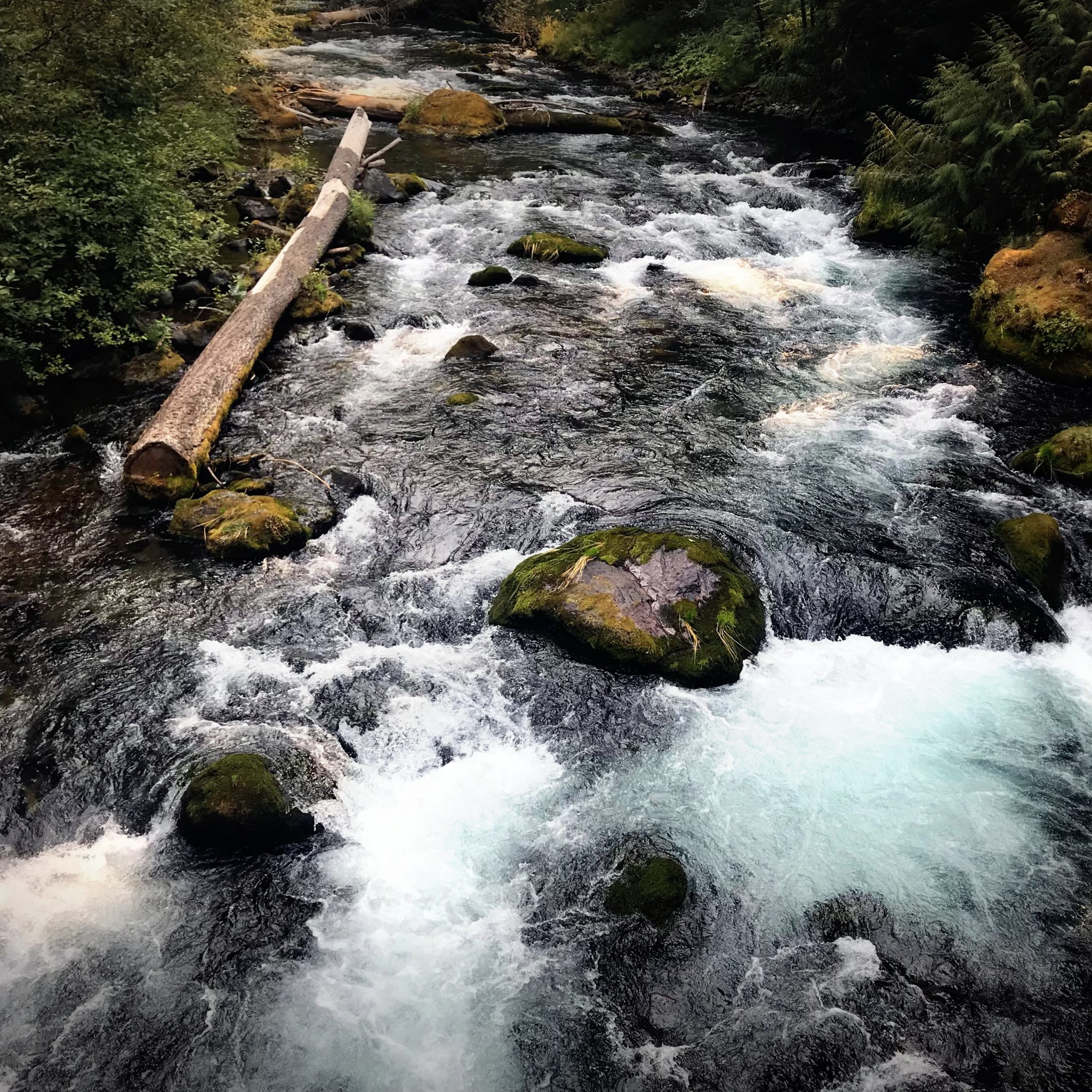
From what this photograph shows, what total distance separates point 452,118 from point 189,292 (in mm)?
13011

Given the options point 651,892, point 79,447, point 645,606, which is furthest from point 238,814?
point 79,447

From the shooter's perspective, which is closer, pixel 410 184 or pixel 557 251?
pixel 557 251

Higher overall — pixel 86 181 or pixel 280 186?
pixel 86 181

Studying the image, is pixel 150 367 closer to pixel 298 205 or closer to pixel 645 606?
pixel 298 205

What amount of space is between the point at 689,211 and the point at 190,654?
47.1ft

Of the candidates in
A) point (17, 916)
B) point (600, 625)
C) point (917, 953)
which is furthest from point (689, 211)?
point (17, 916)

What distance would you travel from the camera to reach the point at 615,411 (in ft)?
35.4

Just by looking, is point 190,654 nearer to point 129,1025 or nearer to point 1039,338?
point 129,1025

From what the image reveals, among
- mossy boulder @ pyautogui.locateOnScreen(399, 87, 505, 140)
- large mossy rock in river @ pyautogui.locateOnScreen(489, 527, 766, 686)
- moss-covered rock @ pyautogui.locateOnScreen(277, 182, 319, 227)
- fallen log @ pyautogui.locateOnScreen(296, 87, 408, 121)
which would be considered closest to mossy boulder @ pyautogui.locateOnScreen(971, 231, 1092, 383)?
large mossy rock in river @ pyautogui.locateOnScreen(489, 527, 766, 686)

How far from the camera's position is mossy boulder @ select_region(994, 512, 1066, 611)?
7.85m

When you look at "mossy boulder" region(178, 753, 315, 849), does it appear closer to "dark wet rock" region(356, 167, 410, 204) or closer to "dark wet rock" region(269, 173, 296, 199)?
"dark wet rock" region(269, 173, 296, 199)

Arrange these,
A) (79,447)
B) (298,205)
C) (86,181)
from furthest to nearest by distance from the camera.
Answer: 1. (298,205)
2. (86,181)
3. (79,447)

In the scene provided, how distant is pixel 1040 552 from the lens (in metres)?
7.96

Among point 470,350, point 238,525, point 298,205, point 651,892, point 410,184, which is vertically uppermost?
point 651,892
